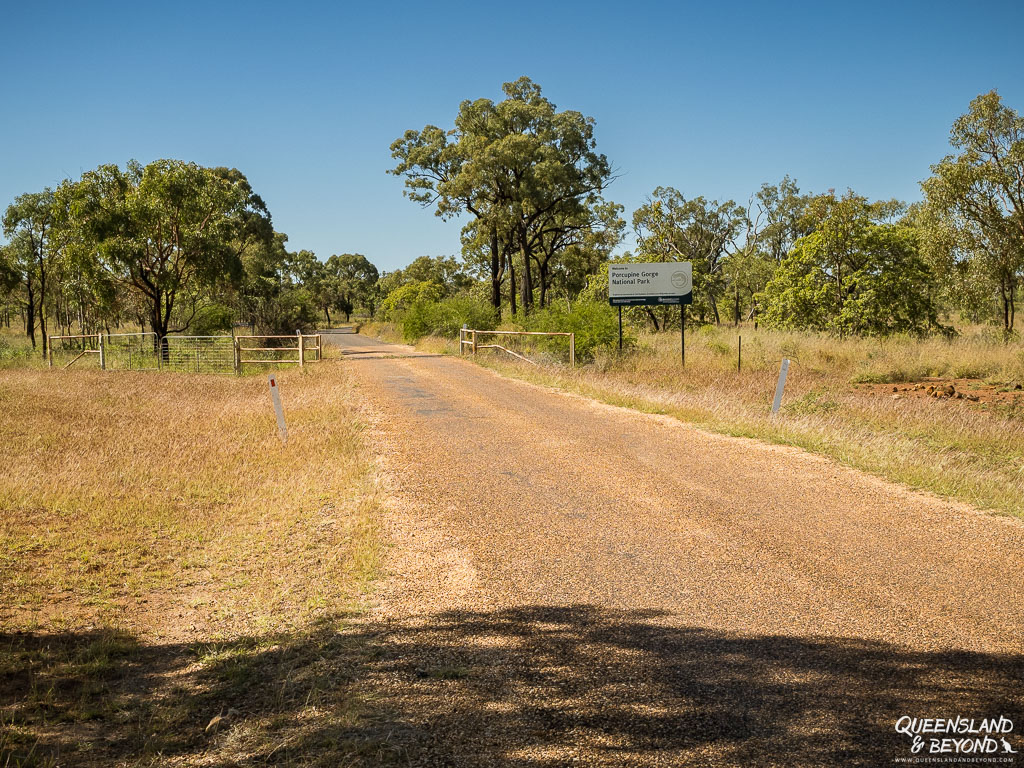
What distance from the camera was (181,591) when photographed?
613 cm

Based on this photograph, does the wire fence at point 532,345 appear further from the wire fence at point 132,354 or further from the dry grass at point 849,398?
the wire fence at point 132,354

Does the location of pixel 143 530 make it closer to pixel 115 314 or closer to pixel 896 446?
pixel 896 446

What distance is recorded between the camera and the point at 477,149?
113 feet

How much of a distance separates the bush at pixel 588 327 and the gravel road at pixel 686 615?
42.6 feet

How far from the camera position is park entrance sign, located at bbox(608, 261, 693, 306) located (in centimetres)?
2097

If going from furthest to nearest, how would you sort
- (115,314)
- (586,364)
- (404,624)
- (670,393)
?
(115,314)
(586,364)
(670,393)
(404,624)

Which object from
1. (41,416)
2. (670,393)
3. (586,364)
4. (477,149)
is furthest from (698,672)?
(477,149)

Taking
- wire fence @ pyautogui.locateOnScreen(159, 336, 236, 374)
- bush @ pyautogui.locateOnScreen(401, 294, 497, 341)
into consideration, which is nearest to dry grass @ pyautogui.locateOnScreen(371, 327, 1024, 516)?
bush @ pyautogui.locateOnScreen(401, 294, 497, 341)

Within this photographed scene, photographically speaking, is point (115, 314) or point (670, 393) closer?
point (670, 393)

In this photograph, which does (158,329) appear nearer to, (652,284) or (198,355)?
(198,355)

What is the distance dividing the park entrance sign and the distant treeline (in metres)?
1.39

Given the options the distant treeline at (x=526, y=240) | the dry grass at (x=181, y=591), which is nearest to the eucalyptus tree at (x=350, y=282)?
the distant treeline at (x=526, y=240)

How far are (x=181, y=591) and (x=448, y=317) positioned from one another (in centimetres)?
3187

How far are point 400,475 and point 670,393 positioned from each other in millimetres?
8276
